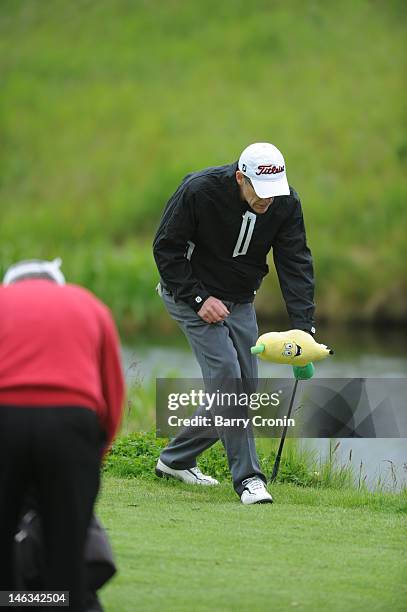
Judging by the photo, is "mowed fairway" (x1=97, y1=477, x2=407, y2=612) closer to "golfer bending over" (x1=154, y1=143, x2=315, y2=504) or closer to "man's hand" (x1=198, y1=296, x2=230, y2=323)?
"golfer bending over" (x1=154, y1=143, x2=315, y2=504)

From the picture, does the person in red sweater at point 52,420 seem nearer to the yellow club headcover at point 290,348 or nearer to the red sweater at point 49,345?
the red sweater at point 49,345

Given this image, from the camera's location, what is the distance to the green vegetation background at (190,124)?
24328mm

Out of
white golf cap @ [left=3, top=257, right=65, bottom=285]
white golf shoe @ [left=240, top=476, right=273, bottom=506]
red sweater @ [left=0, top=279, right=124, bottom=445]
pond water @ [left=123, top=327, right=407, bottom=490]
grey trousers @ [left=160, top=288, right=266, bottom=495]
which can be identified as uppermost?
white golf cap @ [left=3, top=257, right=65, bottom=285]

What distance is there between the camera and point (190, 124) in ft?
110

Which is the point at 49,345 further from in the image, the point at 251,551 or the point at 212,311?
the point at 212,311

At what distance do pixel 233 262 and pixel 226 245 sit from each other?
4.7 inches

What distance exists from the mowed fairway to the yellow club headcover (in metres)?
0.85

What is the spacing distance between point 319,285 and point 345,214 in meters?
4.27

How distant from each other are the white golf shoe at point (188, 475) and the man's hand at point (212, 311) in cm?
112

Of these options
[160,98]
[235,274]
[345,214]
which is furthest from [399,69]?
[235,274]

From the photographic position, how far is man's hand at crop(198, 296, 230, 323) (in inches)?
283

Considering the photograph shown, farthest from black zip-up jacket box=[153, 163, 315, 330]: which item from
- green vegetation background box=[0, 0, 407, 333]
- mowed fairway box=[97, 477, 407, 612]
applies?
green vegetation background box=[0, 0, 407, 333]

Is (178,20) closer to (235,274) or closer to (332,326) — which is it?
(332,326)

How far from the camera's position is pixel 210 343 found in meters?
7.26
